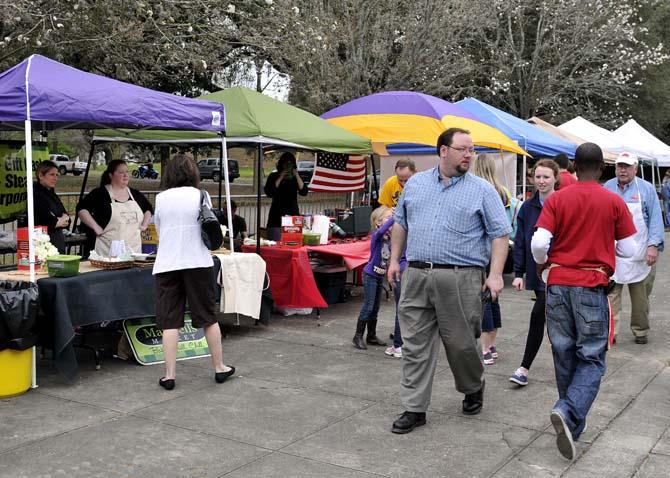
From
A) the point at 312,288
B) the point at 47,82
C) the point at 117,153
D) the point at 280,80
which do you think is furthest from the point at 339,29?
the point at 117,153

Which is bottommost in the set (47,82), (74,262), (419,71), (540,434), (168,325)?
(540,434)

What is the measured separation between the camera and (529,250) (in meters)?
5.96

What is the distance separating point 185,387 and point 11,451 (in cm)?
158

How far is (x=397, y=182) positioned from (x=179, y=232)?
2.66 metres

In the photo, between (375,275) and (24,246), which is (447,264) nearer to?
(375,275)

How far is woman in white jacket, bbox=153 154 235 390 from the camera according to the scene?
5730mm

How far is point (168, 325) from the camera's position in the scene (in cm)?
580

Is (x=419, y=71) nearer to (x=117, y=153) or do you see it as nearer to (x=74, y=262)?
(x=74, y=262)

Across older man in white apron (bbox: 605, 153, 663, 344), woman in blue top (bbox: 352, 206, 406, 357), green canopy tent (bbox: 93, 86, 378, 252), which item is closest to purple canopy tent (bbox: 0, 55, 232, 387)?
green canopy tent (bbox: 93, 86, 378, 252)

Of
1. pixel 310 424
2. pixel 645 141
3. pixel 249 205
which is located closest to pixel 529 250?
pixel 310 424

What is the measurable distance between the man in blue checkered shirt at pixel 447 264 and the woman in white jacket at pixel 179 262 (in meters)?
1.64

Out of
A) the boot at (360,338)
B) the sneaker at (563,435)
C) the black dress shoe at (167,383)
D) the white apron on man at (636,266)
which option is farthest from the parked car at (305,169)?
the sneaker at (563,435)

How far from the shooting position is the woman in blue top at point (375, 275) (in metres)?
7.00

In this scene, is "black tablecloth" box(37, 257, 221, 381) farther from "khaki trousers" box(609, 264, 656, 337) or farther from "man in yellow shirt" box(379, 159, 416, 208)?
"khaki trousers" box(609, 264, 656, 337)
